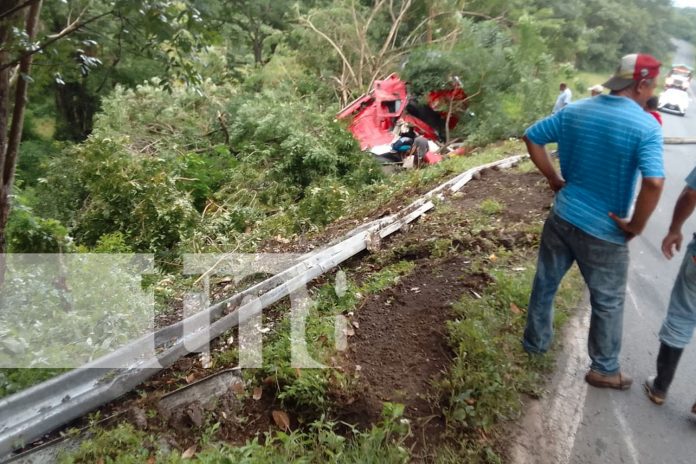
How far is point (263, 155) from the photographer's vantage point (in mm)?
9969

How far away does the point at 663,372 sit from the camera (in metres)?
3.12

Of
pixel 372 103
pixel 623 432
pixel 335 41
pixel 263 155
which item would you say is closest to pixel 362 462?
pixel 623 432

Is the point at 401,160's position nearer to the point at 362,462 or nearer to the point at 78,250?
the point at 78,250

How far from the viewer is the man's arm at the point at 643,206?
2.63 m

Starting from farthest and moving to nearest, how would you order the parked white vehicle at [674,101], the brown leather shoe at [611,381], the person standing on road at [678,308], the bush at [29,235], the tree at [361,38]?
the tree at [361,38] < the parked white vehicle at [674,101] < the bush at [29,235] < the brown leather shoe at [611,381] < the person standing on road at [678,308]

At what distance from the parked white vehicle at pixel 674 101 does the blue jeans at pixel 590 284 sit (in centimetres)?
1528

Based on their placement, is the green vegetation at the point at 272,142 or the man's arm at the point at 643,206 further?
the green vegetation at the point at 272,142

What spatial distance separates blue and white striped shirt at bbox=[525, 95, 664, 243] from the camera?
269 cm

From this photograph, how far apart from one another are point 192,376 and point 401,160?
8.92 meters

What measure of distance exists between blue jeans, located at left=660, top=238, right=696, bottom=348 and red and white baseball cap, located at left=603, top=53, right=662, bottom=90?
1.01 m

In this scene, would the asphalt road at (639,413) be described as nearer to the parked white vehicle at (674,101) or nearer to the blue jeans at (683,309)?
the blue jeans at (683,309)

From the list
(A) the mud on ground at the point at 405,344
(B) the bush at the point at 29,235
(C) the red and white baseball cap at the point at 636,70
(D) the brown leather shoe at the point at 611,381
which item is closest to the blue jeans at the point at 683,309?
(D) the brown leather shoe at the point at 611,381

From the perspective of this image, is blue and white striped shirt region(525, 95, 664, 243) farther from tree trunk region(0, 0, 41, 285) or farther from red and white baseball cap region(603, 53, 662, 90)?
tree trunk region(0, 0, 41, 285)

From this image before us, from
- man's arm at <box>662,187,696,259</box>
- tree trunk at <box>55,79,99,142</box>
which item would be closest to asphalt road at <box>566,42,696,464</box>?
man's arm at <box>662,187,696,259</box>
